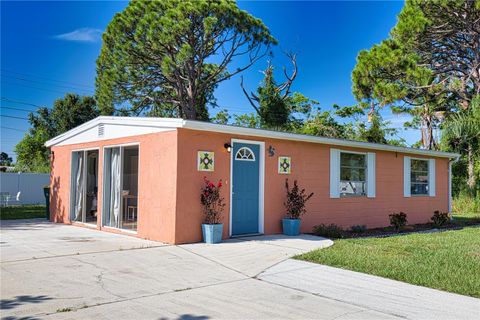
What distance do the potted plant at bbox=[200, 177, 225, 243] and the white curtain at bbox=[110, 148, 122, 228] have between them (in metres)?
2.58

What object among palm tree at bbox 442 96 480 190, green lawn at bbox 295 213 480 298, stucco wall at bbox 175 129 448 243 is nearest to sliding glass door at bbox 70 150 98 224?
stucco wall at bbox 175 129 448 243

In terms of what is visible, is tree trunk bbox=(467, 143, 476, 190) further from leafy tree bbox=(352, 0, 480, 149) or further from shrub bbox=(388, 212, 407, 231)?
shrub bbox=(388, 212, 407, 231)

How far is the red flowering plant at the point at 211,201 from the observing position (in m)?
8.88

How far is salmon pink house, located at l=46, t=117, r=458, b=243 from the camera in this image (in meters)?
8.92

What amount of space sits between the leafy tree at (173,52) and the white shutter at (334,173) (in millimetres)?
9612

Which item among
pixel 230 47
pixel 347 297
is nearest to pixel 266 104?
pixel 230 47

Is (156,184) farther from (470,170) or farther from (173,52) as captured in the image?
(470,170)

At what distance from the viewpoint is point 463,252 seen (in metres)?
7.90

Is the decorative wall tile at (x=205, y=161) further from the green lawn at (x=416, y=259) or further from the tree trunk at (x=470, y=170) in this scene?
the tree trunk at (x=470, y=170)

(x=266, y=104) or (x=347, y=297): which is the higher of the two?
(x=266, y=104)

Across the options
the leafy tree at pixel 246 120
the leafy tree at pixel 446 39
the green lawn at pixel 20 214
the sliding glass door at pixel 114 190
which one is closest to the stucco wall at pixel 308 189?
the sliding glass door at pixel 114 190

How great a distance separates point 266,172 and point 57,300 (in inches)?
235

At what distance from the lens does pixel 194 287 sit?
554 cm

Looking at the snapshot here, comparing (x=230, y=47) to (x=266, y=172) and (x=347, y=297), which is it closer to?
(x=266, y=172)
